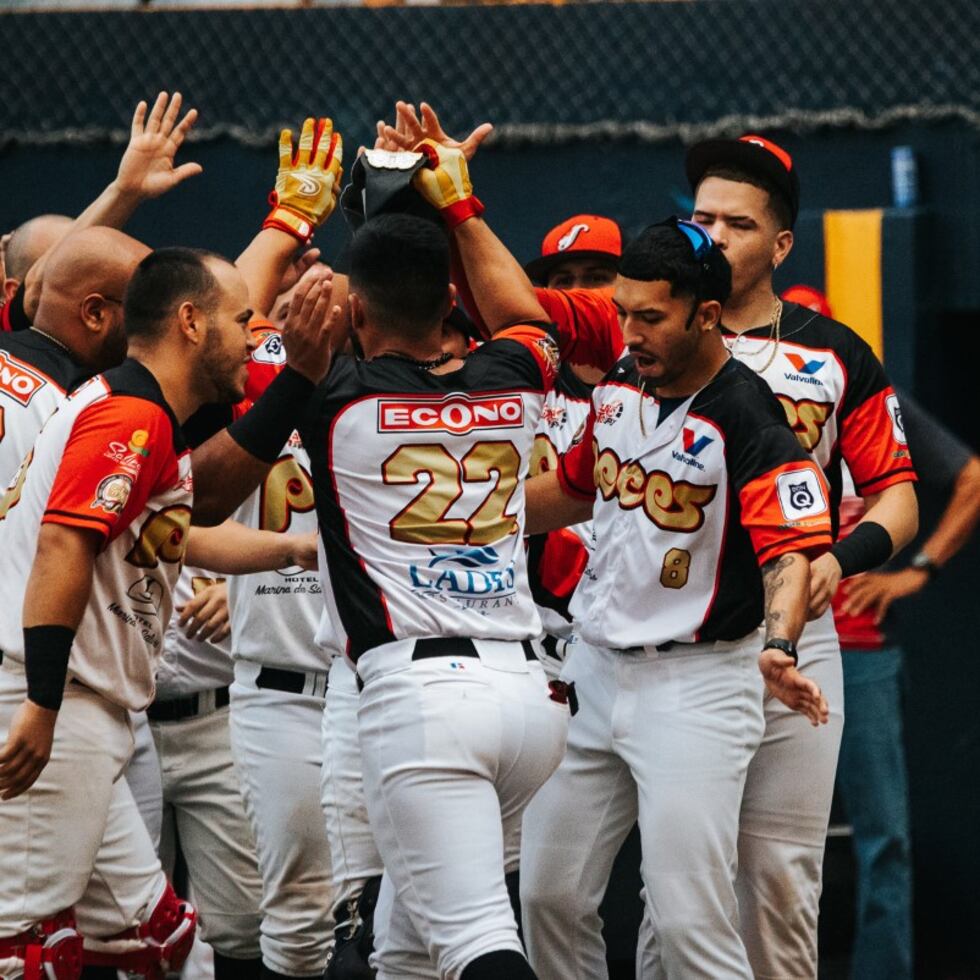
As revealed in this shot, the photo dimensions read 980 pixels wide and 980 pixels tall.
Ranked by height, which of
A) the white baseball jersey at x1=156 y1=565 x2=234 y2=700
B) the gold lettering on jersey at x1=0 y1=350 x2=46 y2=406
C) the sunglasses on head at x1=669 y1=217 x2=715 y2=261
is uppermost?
the sunglasses on head at x1=669 y1=217 x2=715 y2=261

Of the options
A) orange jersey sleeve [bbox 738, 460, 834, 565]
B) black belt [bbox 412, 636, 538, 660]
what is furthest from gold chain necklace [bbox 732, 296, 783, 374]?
black belt [bbox 412, 636, 538, 660]

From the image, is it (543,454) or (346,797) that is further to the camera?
(543,454)

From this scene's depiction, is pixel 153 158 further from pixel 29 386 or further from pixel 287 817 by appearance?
pixel 287 817

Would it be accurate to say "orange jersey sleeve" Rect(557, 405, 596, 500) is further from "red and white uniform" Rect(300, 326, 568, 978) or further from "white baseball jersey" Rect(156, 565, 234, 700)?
"white baseball jersey" Rect(156, 565, 234, 700)

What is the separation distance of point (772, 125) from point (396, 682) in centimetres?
414

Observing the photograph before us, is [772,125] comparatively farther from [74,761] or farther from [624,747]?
[74,761]

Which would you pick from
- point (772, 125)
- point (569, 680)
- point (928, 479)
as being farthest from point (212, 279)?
point (772, 125)

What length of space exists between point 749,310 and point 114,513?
1.80 m

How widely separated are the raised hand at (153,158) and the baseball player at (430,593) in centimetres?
132

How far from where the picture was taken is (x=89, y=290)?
424cm

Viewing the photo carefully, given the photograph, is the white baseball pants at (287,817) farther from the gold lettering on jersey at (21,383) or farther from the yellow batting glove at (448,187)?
the yellow batting glove at (448,187)

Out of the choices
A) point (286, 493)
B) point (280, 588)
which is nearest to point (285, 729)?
point (280, 588)

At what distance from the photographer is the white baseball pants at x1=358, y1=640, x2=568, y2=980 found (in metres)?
3.44

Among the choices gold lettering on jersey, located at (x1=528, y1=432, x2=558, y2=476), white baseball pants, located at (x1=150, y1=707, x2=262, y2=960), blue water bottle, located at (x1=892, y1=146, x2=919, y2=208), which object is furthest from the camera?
blue water bottle, located at (x1=892, y1=146, x2=919, y2=208)
